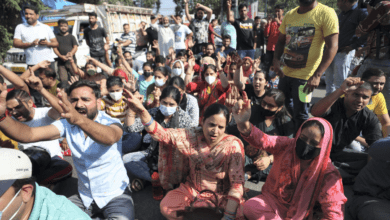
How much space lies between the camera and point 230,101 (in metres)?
2.29

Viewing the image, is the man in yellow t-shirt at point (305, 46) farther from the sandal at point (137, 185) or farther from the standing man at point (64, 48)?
the standing man at point (64, 48)

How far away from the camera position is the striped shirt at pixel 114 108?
3.86 metres

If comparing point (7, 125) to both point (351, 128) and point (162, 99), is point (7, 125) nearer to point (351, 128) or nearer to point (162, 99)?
point (162, 99)

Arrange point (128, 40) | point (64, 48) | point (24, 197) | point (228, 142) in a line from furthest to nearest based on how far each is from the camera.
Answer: point (128, 40)
point (64, 48)
point (228, 142)
point (24, 197)

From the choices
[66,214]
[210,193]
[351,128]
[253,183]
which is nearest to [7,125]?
[66,214]

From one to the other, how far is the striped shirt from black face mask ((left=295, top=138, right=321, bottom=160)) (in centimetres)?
263

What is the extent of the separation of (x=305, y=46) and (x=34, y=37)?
4.91 metres

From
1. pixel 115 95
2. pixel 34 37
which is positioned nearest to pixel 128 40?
pixel 34 37

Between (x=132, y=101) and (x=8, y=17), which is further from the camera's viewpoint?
(x=8, y=17)

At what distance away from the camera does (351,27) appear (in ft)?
13.3

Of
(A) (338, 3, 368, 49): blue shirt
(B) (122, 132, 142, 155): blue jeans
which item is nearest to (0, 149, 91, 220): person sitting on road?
(B) (122, 132, 142, 155): blue jeans

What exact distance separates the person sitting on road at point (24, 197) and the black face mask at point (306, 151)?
Result: 1566 mm

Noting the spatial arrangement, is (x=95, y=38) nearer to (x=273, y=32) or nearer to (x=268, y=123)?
(x=273, y=32)

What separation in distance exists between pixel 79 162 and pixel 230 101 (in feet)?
4.52
